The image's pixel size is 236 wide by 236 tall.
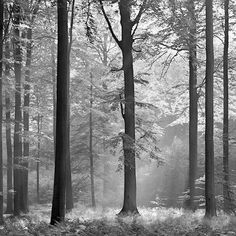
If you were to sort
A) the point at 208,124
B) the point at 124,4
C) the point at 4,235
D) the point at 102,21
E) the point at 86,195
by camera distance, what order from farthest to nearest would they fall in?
the point at 86,195 < the point at 102,21 < the point at 124,4 < the point at 208,124 < the point at 4,235

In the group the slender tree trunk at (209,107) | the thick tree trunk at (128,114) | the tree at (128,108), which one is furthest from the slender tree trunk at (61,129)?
the slender tree trunk at (209,107)

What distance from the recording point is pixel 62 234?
809 centimetres

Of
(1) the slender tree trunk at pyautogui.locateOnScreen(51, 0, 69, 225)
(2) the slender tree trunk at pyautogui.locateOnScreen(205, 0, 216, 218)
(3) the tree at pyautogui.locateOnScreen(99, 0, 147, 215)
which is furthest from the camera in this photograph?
(3) the tree at pyautogui.locateOnScreen(99, 0, 147, 215)

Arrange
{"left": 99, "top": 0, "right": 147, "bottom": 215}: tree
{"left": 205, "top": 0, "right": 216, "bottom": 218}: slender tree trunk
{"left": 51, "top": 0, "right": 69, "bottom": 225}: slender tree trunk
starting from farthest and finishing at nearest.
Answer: {"left": 99, "top": 0, "right": 147, "bottom": 215}: tree → {"left": 205, "top": 0, "right": 216, "bottom": 218}: slender tree trunk → {"left": 51, "top": 0, "right": 69, "bottom": 225}: slender tree trunk

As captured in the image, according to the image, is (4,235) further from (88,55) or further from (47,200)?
(47,200)

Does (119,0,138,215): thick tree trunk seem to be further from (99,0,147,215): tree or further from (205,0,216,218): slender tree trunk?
(205,0,216,218): slender tree trunk

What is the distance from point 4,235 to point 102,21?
1885cm

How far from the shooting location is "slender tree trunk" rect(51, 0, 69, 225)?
396 inches

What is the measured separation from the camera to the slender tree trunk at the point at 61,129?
10062 millimetres

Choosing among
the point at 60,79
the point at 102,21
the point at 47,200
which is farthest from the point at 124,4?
the point at 47,200

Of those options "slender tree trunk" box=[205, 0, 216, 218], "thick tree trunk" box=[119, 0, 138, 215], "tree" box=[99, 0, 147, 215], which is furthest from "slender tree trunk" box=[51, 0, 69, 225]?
"slender tree trunk" box=[205, 0, 216, 218]

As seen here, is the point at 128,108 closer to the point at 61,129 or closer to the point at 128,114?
the point at 128,114

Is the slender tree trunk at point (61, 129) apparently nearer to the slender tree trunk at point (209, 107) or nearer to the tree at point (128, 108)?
the tree at point (128, 108)

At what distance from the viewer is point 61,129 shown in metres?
10.1
